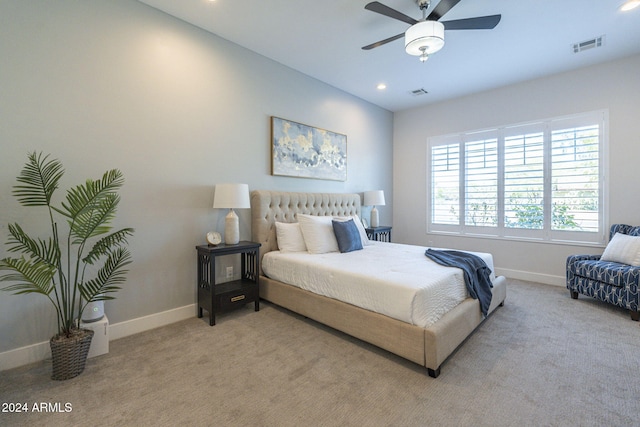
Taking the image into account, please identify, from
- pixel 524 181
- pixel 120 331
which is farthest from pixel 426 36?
pixel 120 331

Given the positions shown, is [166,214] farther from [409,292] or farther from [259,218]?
[409,292]

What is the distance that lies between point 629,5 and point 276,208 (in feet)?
13.7

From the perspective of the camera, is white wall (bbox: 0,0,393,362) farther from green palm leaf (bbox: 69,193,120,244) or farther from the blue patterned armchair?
the blue patterned armchair

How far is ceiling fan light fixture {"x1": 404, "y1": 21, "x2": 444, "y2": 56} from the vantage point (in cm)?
238

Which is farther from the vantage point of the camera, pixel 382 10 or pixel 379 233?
pixel 379 233

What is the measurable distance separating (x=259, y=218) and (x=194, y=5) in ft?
7.50

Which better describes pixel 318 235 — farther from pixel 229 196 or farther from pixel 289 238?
pixel 229 196

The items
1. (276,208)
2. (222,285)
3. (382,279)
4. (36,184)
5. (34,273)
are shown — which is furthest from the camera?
(276,208)

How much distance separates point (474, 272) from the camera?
2.74 metres

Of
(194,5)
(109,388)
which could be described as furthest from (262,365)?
(194,5)

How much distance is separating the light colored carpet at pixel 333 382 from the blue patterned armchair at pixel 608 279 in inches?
12.5

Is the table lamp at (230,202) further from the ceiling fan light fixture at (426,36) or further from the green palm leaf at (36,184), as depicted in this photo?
the ceiling fan light fixture at (426,36)

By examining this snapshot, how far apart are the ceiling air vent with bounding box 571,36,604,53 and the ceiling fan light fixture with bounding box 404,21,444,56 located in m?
2.33

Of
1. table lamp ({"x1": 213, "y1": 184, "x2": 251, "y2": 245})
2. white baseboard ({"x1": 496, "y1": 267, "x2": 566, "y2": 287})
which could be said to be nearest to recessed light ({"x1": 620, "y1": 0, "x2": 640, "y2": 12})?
white baseboard ({"x1": 496, "y1": 267, "x2": 566, "y2": 287})
